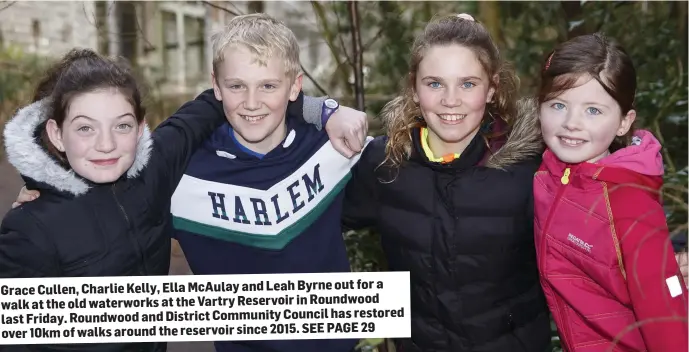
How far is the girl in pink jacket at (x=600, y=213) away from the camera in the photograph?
2.22 meters

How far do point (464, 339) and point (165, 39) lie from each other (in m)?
11.2

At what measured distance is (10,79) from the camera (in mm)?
7547

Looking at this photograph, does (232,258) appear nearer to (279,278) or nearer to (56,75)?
(279,278)

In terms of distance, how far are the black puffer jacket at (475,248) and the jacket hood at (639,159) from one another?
14.0 inches

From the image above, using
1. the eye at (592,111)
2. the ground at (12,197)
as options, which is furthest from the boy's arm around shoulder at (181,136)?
the ground at (12,197)

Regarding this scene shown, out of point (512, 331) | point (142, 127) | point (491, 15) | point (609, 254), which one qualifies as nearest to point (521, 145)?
point (609, 254)

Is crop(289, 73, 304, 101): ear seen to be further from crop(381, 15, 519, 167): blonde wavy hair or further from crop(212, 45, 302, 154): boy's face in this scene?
crop(381, 15, 519, 167): blonde wavy hair

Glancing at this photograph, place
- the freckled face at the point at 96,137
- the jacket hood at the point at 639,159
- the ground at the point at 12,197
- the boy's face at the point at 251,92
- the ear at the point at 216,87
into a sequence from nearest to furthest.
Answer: the jacket hood at the point at 639,159, the freckled face at the point at 96,137, the boy's face at the point at 251,92, the ear at the point at 216,87, the ground at the point at 12,197

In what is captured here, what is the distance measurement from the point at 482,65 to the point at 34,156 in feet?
4.99

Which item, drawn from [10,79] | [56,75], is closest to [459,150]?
[56,75]

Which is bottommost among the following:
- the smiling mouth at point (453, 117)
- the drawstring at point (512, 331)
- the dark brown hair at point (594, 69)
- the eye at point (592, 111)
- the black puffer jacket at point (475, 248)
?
the drawstring at point (512, 331)

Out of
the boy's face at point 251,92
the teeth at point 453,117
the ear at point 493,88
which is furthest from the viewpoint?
the boy's face at point 251,92

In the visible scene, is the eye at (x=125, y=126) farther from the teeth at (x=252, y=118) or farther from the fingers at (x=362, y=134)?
the fingers at (x=362, y=134)

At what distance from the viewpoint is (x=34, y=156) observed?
99.5 inches
